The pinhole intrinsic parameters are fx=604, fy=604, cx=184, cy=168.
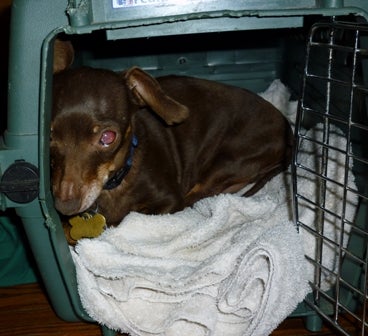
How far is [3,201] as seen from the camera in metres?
1.36

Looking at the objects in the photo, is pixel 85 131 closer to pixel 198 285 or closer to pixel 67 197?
pixel 67 197

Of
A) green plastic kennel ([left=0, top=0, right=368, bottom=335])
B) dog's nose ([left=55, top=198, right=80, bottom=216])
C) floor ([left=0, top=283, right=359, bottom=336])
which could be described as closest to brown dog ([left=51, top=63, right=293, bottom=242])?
dog's nose ([left=55, top=198, right=80, bottom=216])

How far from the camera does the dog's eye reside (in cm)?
153

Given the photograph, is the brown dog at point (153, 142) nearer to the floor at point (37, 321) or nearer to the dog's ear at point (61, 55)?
the dog's ear at point (61, 55)

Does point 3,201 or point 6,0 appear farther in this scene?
point 6,0

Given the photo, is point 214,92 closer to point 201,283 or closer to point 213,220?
point 213,220

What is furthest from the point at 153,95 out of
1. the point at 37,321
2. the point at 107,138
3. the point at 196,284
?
the point at 37,321

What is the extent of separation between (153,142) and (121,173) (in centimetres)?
25

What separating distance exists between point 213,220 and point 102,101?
1.38ft

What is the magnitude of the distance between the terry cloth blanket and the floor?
0.19 metres

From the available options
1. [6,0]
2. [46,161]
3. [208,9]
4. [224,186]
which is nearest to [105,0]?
[208,9]

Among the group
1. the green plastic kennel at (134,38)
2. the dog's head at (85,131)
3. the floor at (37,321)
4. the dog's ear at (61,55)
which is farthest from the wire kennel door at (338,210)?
the dog's ear at (61,55)

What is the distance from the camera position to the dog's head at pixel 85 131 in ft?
4.84

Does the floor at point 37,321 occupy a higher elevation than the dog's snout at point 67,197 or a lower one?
lower
